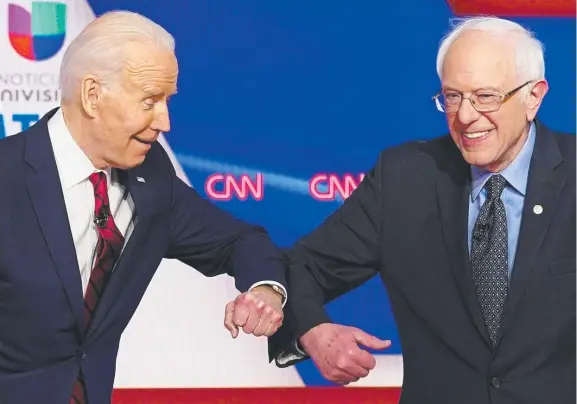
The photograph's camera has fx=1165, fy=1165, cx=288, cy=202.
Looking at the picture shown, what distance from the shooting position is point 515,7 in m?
3.69

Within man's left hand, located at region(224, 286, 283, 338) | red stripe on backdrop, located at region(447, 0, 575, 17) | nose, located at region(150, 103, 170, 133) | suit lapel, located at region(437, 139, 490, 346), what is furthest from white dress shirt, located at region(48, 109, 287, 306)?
red stripe on backdrop, located at region(447, 0, 575, 17)

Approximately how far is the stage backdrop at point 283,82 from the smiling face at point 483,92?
3.57 feet

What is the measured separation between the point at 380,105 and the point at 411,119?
0.36ft

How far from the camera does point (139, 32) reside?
247cm

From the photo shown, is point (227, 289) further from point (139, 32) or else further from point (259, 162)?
point (139, 32)

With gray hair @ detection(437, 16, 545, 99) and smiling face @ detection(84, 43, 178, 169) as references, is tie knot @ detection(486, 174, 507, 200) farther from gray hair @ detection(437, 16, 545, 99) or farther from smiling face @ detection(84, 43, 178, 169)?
smiling face @ detection(84, 43, 178, 169)

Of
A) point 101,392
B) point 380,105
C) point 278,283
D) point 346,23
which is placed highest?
point 346,23

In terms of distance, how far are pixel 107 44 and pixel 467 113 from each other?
788mm

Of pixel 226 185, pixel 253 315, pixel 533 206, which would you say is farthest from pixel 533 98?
pixel 226 185

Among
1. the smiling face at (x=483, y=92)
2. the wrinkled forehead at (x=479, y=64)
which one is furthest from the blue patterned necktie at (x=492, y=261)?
the wrinkled forehead at (x=479, y=64)

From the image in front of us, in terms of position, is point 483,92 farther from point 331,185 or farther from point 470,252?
point 331,185

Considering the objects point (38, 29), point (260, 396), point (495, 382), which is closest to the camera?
point (495, 382)

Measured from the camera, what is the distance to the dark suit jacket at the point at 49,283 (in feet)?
7.91

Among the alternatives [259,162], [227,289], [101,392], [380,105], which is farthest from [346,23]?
[101,392]
